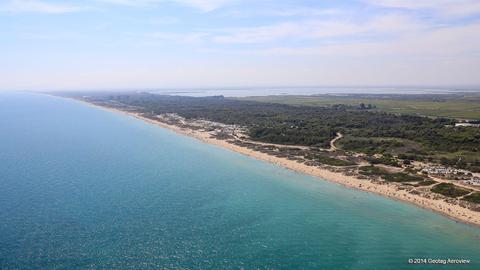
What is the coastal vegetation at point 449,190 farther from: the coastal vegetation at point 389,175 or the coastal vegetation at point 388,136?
the coastal vegetation at point 388,136

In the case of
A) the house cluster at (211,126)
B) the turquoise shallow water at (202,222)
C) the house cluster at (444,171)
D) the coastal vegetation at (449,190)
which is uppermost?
the house cluster at (211,126)

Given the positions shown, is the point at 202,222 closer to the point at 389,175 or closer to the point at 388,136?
the point at 389,175

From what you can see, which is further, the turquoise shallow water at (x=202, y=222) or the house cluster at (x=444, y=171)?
the house cluster at (x=444, y=171)

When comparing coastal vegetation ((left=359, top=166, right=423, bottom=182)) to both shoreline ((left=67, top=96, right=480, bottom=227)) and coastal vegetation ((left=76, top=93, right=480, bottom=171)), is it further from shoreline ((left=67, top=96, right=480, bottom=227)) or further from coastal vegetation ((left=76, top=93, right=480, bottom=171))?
coastal vegetation ((left=76, top=93, right=480, bottom=171))

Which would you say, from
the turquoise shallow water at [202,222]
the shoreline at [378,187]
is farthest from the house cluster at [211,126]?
the turquoise shallow water at [202,222]

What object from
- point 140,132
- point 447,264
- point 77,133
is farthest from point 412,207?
point 77,133

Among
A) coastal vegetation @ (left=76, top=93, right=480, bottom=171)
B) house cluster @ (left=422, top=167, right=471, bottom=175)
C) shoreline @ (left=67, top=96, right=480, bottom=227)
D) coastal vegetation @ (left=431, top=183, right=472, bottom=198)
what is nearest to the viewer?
shoreline @ (left=67, top=96, right=480, bottom=227)

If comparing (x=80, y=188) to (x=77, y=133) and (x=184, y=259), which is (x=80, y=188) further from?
(x=77, y=133)

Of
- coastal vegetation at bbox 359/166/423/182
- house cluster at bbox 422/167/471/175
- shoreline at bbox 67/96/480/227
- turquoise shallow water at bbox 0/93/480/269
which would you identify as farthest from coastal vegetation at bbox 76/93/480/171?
turquoise shallow water at bbox 0/93/480/269
